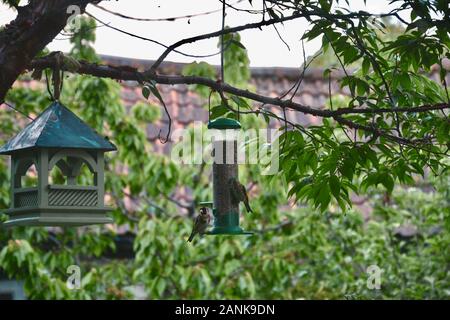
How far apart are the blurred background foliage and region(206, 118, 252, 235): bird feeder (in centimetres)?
258

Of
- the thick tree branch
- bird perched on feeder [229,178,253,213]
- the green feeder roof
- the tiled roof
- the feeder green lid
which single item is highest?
the tiled roof

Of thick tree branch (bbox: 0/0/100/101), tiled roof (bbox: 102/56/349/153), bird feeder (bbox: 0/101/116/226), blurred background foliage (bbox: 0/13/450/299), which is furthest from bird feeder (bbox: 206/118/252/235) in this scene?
tiled roof (bbox: 102/56/349/153)

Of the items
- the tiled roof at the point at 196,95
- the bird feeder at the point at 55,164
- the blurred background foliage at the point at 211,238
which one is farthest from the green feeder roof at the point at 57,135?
the tiled roof at the point at 196,95

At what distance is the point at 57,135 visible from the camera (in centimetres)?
371

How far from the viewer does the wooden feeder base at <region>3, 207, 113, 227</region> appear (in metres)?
3.68

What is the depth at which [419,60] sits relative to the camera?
395 centimetres

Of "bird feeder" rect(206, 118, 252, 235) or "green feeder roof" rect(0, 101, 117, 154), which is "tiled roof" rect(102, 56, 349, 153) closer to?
"bird feeder" rect(206, 118, 252, 235)

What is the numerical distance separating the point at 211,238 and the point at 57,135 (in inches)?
171

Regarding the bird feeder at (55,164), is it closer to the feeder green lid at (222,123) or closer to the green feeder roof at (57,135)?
the green feeder roof at (57,135)

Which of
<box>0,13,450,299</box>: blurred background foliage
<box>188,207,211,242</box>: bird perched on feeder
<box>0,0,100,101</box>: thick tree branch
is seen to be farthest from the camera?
<box>0,13,450,299</box>: blurred background foliage

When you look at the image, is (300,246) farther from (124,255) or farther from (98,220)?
(98,220)

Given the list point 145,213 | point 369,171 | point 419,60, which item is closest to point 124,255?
point 145,213

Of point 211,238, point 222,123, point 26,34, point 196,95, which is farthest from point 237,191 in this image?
point 196,95
